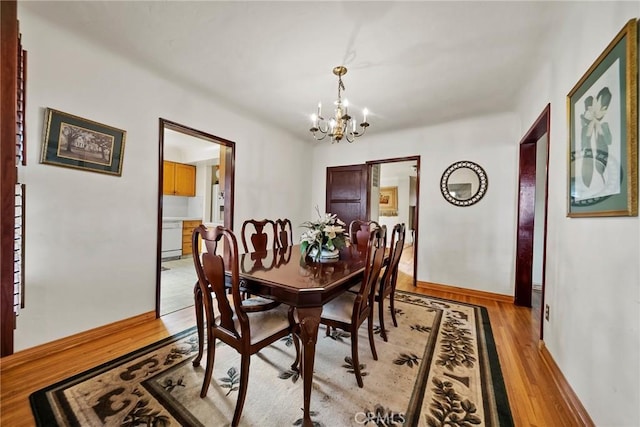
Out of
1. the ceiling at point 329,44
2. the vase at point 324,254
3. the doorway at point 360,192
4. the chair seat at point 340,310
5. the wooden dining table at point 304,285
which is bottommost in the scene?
the chair seat at point 340,310

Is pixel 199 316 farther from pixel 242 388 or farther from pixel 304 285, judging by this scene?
pixel 304 285

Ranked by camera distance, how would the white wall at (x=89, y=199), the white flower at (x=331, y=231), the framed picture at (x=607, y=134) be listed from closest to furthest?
the framed picture at (x=607, y=134) → the white wall at (x=89, y=199) → the white flower at (x=331, y=231)

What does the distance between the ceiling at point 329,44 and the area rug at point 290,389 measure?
247 cm

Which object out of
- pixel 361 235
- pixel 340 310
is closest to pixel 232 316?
pixel 340 310

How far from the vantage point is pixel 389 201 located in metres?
8.57

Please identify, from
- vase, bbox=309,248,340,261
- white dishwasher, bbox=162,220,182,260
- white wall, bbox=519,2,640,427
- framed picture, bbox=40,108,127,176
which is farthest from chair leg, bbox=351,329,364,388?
white dishwasher, bbox=162,220,182,260

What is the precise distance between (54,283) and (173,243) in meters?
3.56

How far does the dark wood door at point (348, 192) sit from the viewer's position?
436 centimetres

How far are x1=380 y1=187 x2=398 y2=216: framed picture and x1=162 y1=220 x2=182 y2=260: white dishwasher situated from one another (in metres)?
6.32

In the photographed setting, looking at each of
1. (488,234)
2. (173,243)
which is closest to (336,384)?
(488,234)

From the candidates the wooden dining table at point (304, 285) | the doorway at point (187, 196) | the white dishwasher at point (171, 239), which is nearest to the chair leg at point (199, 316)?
the wooden dining table at point (304, 285)

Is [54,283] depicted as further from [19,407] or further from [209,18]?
[209,18]

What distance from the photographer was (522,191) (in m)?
3.01

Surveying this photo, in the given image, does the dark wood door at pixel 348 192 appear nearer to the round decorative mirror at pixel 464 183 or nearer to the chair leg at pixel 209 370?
the round decorative mirror at pixel 464 183
